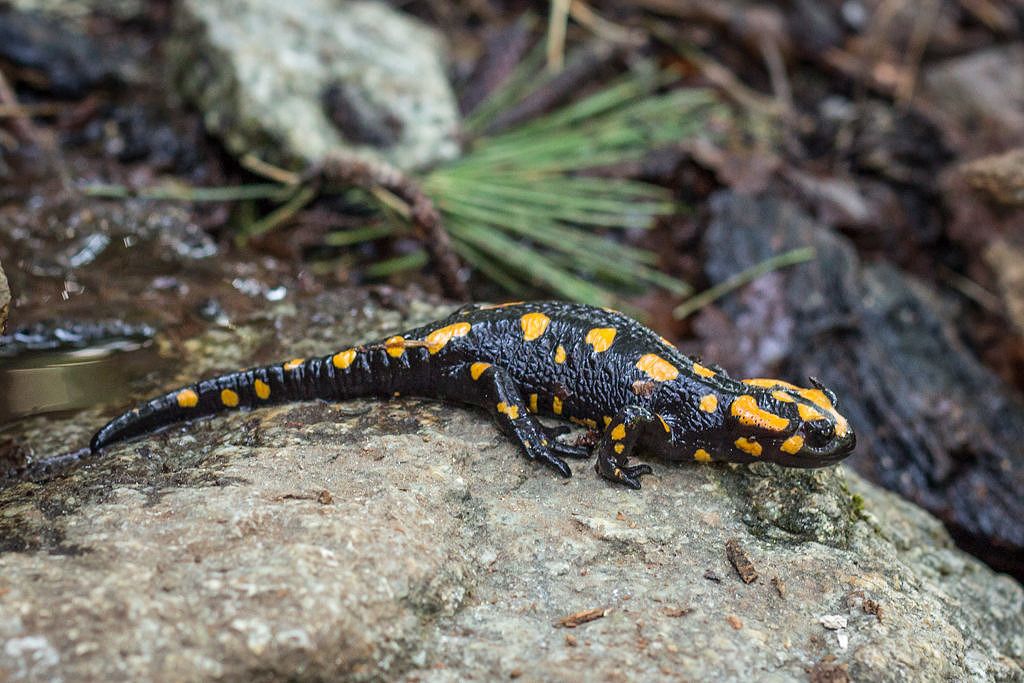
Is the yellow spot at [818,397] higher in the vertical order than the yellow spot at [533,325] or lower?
lower

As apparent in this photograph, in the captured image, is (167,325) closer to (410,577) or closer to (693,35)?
(410,577)

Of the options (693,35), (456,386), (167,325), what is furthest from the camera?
(693,35)

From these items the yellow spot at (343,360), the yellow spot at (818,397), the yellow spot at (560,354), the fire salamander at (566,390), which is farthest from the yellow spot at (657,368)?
the yellow spot at (343,360)

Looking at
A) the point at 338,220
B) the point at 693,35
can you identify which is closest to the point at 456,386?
the point at 338,220

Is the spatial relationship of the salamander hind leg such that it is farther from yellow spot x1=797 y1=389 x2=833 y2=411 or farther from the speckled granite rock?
yellow spot x1=797 y1=389 x2=833 y2=411

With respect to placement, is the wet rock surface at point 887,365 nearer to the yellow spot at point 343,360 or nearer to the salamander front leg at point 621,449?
the salamander front leg at point 621,449

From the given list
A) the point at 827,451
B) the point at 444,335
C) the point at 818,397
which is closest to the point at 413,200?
the point at 444,335

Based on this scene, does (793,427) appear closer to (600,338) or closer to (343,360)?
(600,338)
